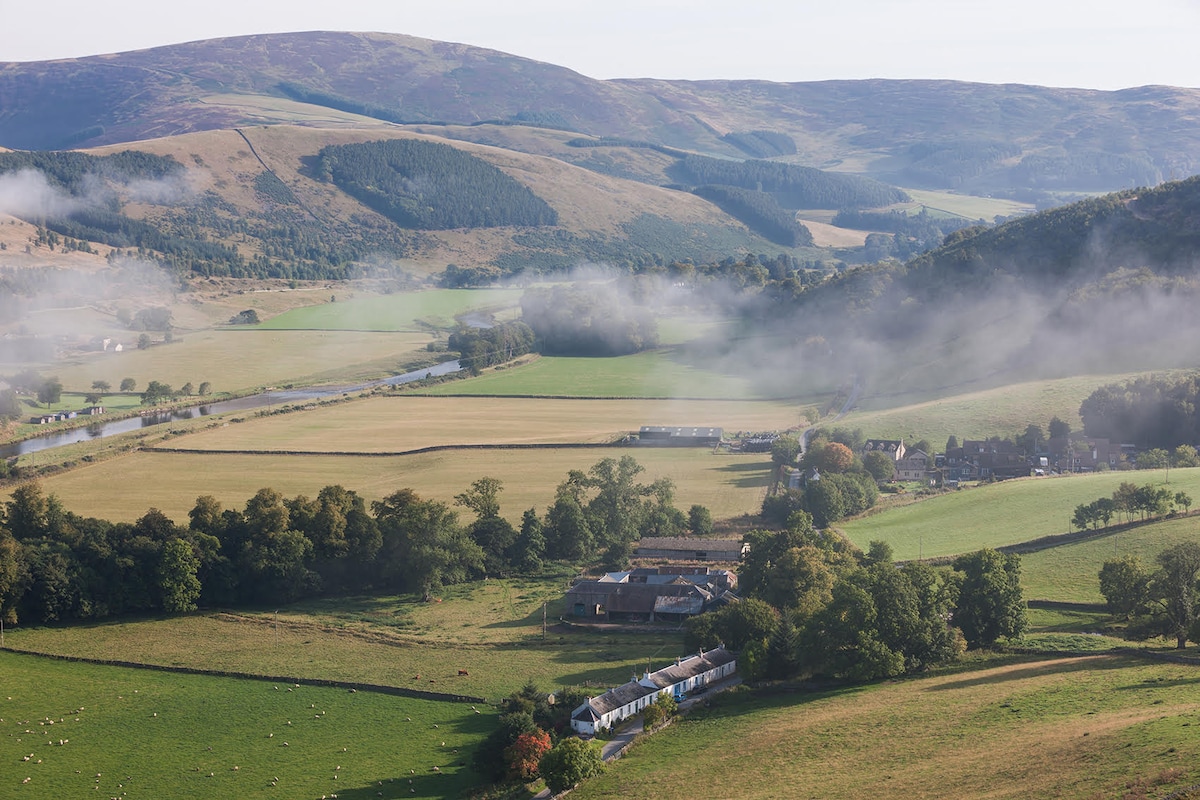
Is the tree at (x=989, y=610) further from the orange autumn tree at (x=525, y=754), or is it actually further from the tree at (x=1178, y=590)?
the orange autumn tree at (x=525, y=754)

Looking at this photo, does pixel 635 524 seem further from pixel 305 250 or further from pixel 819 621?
pixel 305 250

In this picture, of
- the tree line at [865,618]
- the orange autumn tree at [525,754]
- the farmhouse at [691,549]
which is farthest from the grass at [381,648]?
the farmhouse at [691,549]

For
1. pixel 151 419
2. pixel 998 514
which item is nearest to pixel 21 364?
pixel 151 419

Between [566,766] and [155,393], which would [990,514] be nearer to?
[566,766]

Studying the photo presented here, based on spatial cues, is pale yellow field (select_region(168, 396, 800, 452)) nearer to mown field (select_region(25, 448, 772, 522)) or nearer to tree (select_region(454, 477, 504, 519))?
mown field (select_region(25, 448, 772, 522))

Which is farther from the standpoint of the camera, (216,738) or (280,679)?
(280,679)

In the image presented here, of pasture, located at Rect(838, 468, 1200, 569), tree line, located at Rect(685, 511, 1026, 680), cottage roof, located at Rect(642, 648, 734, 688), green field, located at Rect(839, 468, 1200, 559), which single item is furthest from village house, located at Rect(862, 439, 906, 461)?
cottage roof, located at Rect(642, 648, 734, 688)

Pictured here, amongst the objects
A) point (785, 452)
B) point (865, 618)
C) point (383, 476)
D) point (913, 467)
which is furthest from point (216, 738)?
point (913, 467)
